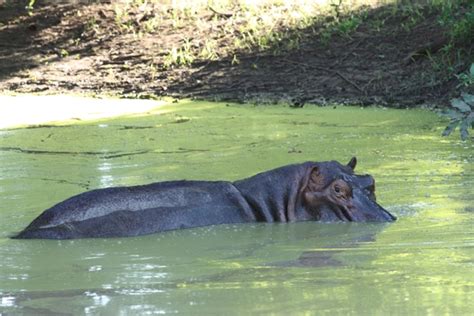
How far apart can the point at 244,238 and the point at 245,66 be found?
8.11 m

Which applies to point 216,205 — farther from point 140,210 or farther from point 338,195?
point 338,195

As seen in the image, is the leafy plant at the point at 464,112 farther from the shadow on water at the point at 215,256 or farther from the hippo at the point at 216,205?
the hippo at the point at 216,205

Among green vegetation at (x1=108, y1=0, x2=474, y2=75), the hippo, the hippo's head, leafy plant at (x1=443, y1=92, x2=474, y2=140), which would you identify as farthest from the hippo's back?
green vegetation at (x1=108, y1=0, x2=474, y2=75)

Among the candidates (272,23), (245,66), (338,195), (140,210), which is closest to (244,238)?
(140,210)

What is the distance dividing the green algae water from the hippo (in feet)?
0.36

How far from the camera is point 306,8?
15.3 metres

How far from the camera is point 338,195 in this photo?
21.6 ft

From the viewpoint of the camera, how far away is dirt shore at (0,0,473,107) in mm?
12648

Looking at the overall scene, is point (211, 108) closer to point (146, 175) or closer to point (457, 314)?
point (146, 175)

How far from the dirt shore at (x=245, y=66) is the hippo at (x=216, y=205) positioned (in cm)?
554

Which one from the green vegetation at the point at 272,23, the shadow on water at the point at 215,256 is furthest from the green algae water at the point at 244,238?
the green vegetation at the point at 272,23

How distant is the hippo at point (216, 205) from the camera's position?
6.01 m

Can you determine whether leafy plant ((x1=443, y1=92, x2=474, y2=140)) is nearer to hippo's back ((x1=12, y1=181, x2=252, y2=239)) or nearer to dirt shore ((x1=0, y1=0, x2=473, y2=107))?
hippo's back ((x1=12, y1=181, x2=252, y2=239))

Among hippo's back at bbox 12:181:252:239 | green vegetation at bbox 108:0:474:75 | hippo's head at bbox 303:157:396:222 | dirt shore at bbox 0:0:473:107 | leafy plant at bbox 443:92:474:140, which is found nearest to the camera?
leafy plant at bbox 443:92:474:140
